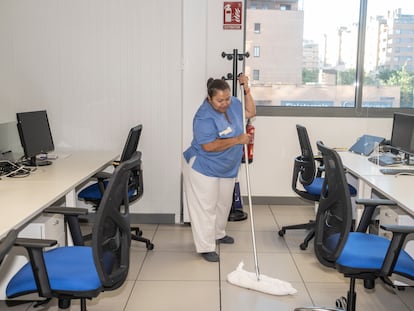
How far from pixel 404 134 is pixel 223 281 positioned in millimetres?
1989

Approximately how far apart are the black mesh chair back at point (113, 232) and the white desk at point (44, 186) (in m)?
0.39

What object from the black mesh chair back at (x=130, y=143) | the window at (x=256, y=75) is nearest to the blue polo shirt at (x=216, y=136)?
the black mesh chair back at (x=130, y=143)

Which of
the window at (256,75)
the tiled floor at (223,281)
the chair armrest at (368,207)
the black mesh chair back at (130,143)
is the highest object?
the window at (256,75)

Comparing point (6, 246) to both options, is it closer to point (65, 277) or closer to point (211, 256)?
point (65, 277)

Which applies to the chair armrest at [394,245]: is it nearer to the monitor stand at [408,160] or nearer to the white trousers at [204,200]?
the white trousers at [204,200]

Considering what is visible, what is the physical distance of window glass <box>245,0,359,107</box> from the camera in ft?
16.4

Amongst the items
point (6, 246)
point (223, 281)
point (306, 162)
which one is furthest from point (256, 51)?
point (6, 246)

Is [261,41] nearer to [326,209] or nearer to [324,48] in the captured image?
[324,48]

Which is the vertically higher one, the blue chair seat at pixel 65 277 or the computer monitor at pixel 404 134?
the computer monitor at pixel 404 134

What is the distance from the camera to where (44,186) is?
2887 millimetres

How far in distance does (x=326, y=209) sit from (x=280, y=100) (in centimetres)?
272

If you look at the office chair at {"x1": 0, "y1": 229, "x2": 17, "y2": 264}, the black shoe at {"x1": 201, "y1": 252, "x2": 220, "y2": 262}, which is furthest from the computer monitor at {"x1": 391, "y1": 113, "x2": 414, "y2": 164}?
the office chair at {"x1": 0, "y1": 229, "x2": 17, "y2": 264}

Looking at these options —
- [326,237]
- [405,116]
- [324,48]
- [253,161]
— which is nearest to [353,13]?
[324,48]

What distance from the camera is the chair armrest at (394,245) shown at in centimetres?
217
